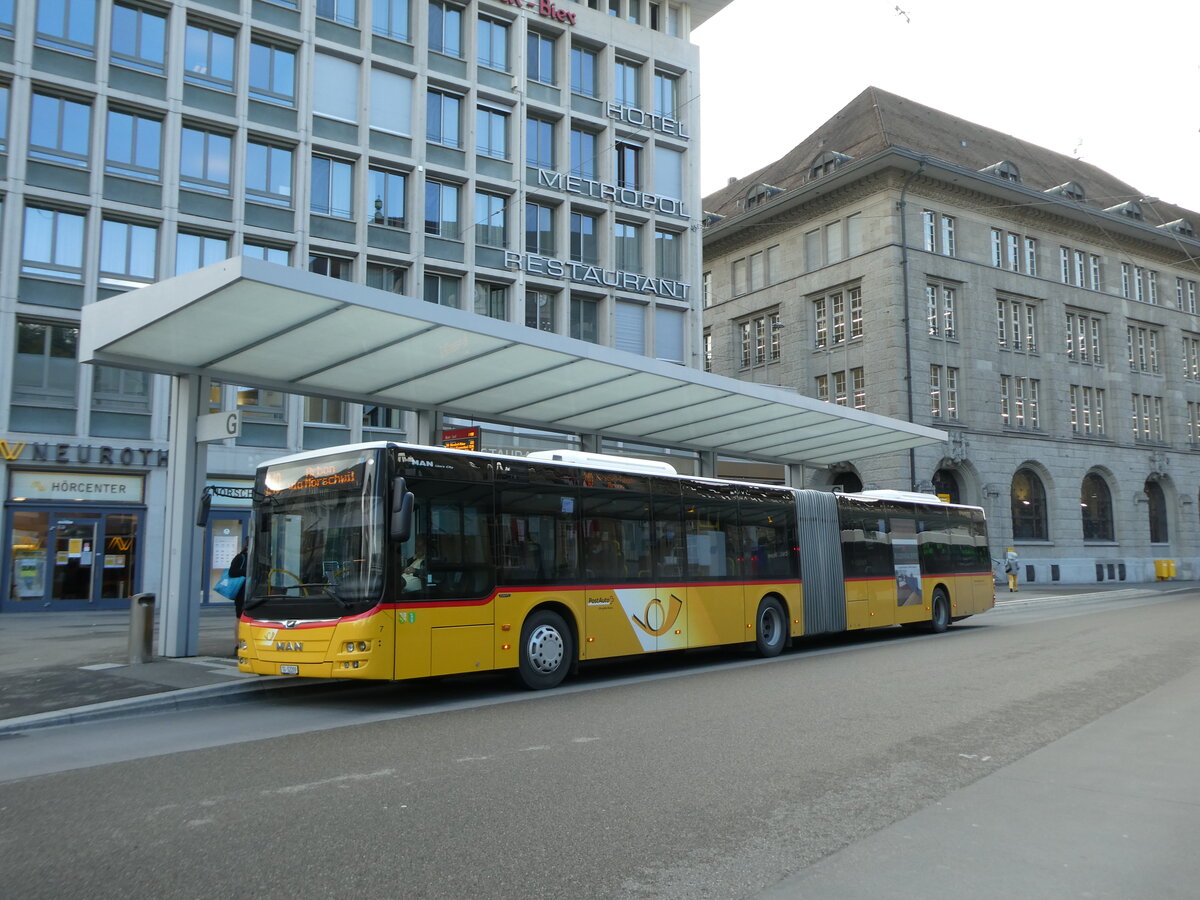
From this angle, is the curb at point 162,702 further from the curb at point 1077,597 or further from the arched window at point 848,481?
the arched window at point 848,481

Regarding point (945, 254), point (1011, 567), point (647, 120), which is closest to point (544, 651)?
point (647, 120)

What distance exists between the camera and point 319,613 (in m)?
10.4

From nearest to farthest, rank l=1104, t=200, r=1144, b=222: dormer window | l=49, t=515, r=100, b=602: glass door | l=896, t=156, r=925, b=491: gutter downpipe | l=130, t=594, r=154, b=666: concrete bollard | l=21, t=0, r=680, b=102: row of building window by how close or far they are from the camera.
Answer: l=130, t=594, r=154, b=666: concrete bollard → l=49, t=515, r=100, b=602: glass door → l=21, t=0, r=680, b=102: row of building window → l=896, t=156, r=925, b=491: gutter downpipe → l=1104, t=200, r=1144, b=222: dormer window

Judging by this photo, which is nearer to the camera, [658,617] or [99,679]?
[99,679]

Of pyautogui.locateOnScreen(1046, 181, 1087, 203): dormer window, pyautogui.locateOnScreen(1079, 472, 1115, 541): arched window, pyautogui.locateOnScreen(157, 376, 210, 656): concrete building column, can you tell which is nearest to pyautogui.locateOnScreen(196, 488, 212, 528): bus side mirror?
pyautogui.locateOnScreen(157, 376, 210, 656): concrete building column

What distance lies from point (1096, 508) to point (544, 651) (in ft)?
144

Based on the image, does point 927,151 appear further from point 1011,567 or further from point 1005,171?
point 1011,567

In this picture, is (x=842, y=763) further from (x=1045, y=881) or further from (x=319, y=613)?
(x=319, y=613)

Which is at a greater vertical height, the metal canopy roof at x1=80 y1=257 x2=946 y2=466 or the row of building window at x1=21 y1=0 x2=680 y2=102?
the row of building window at x1=21 y1=0 x2=680 y2=102

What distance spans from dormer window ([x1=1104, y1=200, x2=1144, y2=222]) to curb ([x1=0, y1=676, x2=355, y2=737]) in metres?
50.8

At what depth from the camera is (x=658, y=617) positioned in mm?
13789

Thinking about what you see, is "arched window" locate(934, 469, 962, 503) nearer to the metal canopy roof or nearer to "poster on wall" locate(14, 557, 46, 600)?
the metal canopy roof

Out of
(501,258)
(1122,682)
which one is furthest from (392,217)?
(1122,682)

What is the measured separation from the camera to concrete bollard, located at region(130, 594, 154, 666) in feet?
43.2
